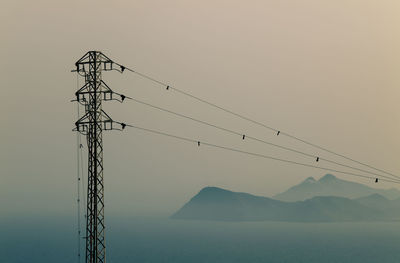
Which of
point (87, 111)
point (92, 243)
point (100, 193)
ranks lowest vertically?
point (92, 243)

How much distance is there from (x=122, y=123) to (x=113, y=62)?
21.3 feet

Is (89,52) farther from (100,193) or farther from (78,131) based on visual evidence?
(100,193)

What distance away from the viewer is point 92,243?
173ft

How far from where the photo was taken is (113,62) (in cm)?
5397

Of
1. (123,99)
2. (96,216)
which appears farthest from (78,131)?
(96,216)

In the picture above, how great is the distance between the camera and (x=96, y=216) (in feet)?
169

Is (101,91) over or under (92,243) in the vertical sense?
over

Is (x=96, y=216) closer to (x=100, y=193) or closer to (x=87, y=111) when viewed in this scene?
(x=100, y=193)

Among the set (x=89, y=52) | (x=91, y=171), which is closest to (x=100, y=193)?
(x=91, y=171)

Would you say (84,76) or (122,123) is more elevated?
(84,76)

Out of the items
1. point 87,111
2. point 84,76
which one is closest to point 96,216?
point 87,111

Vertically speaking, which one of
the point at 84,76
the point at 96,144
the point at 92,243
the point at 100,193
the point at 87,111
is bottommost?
the point at 92,243

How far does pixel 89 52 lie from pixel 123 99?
599 centimetres

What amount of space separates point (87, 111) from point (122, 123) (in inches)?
152
